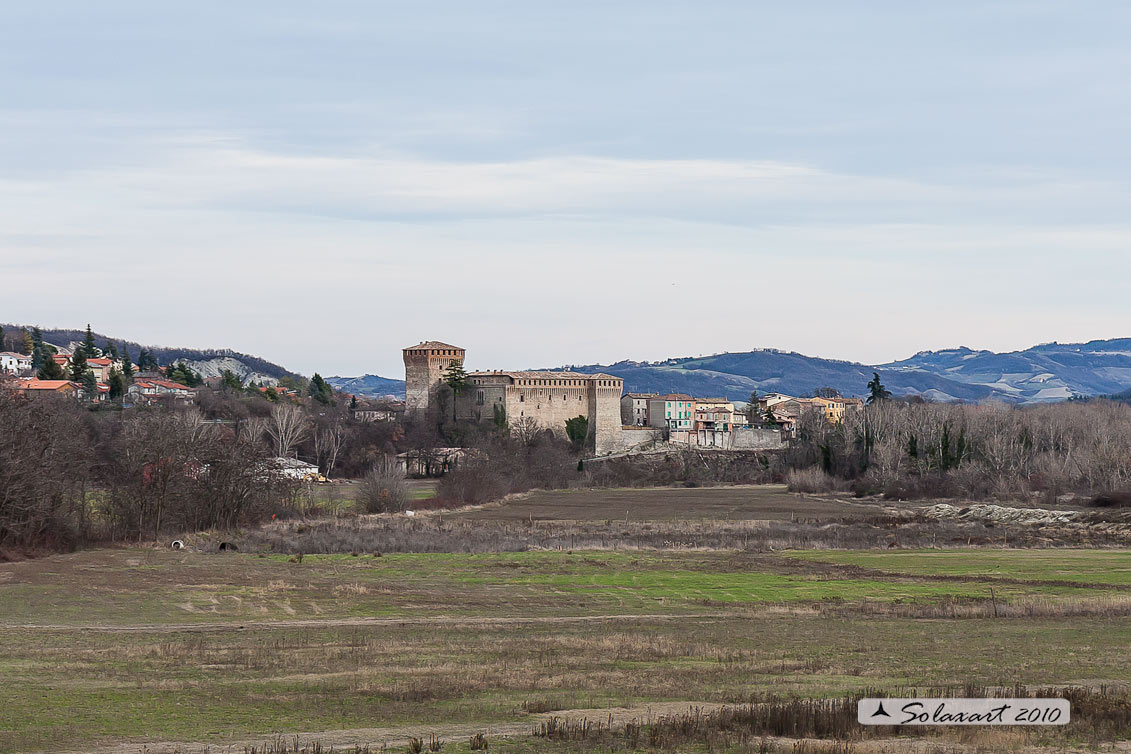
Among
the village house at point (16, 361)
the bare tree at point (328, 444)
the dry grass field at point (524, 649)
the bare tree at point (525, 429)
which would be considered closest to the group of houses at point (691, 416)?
the bare tree at point (525, 429)

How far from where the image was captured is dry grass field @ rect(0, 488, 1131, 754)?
14500mm

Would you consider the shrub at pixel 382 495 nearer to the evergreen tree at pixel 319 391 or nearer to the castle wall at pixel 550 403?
the castle wall at pixel 550 403

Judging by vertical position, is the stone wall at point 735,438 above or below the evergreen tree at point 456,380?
below

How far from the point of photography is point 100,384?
161500 mm

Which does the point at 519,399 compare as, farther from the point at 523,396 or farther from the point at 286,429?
the point at 286,429

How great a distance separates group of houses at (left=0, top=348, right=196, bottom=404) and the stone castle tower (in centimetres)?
2443

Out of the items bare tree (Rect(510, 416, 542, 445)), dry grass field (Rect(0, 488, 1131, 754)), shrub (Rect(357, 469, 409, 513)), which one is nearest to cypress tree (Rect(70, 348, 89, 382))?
bare tree (Rect(510, 416, 542, 445))

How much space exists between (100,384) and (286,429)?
201 ft

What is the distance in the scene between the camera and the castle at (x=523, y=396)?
136 metres

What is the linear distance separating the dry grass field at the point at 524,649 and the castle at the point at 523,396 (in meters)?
94.2

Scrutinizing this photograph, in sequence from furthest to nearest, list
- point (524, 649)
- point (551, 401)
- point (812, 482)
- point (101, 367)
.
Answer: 1. point (101, 367)
2. point (551, 401)
3. point (812, 482)
4. point (524, 649)

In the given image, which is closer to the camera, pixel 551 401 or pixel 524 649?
pixel 524 649

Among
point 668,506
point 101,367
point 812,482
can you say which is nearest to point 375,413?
point 101,367

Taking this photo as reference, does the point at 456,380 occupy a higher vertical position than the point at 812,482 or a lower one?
higher
